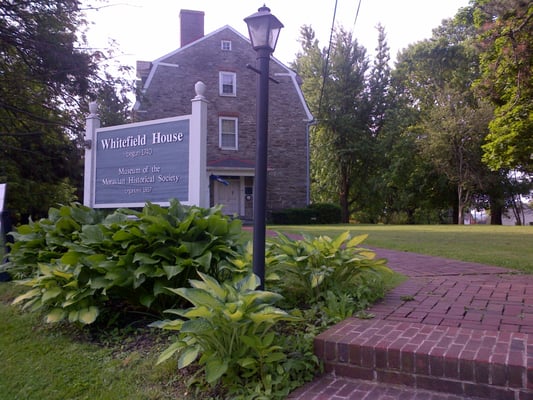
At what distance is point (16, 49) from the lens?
10.3 m

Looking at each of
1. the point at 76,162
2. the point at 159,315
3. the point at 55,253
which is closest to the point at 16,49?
the point at 76,162

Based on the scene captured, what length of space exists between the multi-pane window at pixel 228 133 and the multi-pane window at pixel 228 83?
49.8 inches

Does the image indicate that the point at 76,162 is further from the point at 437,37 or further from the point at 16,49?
the point at 437,37

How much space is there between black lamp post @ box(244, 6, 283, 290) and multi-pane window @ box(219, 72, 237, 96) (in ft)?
59.7

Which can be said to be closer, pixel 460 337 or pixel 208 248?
pixel 460 337

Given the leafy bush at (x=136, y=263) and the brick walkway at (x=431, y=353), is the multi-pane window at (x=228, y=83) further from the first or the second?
the brick walkway at (x=431, y=353)

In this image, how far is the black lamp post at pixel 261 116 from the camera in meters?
3.48

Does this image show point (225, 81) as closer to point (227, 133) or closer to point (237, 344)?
point (227, 133)

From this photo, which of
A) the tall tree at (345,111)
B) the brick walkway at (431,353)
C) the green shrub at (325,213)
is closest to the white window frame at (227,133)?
the green shrub at (325,213)

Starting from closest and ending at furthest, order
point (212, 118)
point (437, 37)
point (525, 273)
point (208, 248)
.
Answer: point (208, 248), point (525, 273), point (212, 118), point (437, 37)

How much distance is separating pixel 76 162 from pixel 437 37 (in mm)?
26607

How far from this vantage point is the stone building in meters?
20.3

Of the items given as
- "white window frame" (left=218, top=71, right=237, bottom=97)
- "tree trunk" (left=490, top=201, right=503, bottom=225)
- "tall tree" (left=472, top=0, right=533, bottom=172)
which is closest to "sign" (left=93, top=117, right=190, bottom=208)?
"tall tree" (left=472, top=0, right=533, bottom=172)

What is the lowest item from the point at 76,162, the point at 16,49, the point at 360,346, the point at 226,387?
the point at 226,387
